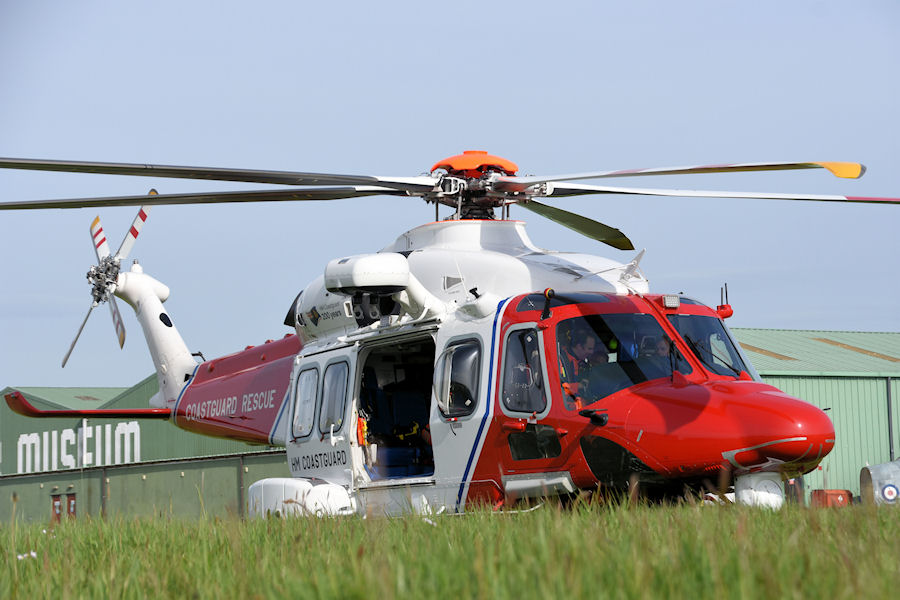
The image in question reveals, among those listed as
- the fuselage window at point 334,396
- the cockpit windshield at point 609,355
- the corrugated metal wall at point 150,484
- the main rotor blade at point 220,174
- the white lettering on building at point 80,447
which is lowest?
the white lettering on building at point 80,447

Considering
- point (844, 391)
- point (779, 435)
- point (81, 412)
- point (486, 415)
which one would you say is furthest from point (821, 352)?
point (779, 435)

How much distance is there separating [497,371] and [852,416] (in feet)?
59.7

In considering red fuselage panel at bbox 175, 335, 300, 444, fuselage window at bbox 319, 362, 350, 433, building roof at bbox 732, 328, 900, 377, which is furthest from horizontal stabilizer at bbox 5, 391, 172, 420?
building roof at bbox 732, 328, 900, 377

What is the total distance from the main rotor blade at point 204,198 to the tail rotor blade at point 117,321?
5473 mm

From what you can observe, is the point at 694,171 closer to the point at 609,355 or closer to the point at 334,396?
the point at 609,355

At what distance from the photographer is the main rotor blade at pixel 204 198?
8641mm

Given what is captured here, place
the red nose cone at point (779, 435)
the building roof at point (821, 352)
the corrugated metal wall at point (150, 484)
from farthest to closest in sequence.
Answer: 1. the building roof at point (821, 352)
2. the corrugated metal wall at point (150, 484)
3. the red nose cone at point (779, 435)

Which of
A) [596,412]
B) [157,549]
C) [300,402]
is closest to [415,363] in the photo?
[300,402]

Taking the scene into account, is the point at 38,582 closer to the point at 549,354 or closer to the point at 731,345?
the point at 549,354

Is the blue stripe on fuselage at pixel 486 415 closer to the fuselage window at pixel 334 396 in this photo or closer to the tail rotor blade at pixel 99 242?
the fuselage window at pixel 334 396

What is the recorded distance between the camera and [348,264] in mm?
8062

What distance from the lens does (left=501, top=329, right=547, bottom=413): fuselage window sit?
25.5ft

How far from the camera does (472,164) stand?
9.55 metres

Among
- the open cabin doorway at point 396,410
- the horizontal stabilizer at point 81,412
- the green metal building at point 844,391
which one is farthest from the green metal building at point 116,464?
the green metal building at point 844,391
